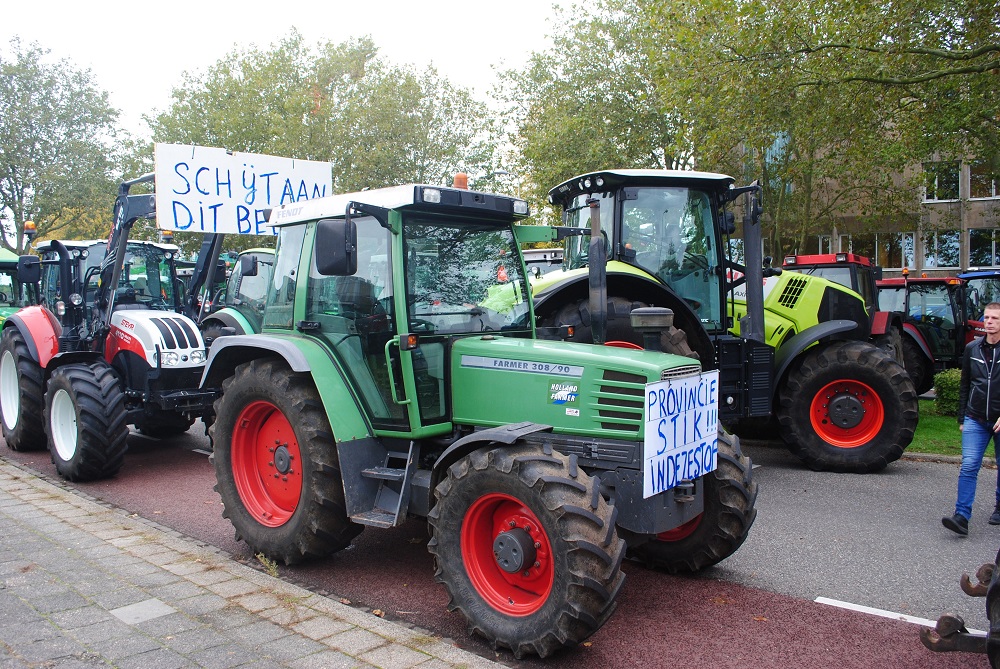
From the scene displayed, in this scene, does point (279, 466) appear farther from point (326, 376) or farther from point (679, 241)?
point (679, 241)

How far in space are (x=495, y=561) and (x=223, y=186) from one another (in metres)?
5.47

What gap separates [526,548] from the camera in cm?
373

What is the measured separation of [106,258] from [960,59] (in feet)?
35.8

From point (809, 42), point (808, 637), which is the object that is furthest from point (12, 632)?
point (809, 42)

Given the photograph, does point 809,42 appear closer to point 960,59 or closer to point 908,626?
point 960,59

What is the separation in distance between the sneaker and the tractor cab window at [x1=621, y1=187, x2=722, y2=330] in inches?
106

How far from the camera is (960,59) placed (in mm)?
10141

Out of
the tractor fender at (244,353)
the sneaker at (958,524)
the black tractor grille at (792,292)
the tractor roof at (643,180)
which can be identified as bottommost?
the sneaker at (958,524)

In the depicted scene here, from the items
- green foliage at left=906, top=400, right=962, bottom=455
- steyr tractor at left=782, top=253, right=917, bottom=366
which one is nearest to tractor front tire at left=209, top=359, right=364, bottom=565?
green foliage at left=906, top=400, right=962, bottom=455

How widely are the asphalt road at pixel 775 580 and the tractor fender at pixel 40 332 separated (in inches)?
78.1

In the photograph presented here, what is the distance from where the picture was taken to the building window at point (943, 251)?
27.4 metres

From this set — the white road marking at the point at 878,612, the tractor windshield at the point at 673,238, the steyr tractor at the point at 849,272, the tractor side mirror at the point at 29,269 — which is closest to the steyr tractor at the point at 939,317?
the steyr tractor at the point at 849,272

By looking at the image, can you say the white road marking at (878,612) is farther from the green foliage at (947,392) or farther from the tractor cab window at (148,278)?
the tractor cab window at (148,278)

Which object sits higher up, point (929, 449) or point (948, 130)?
point (948, 130)
